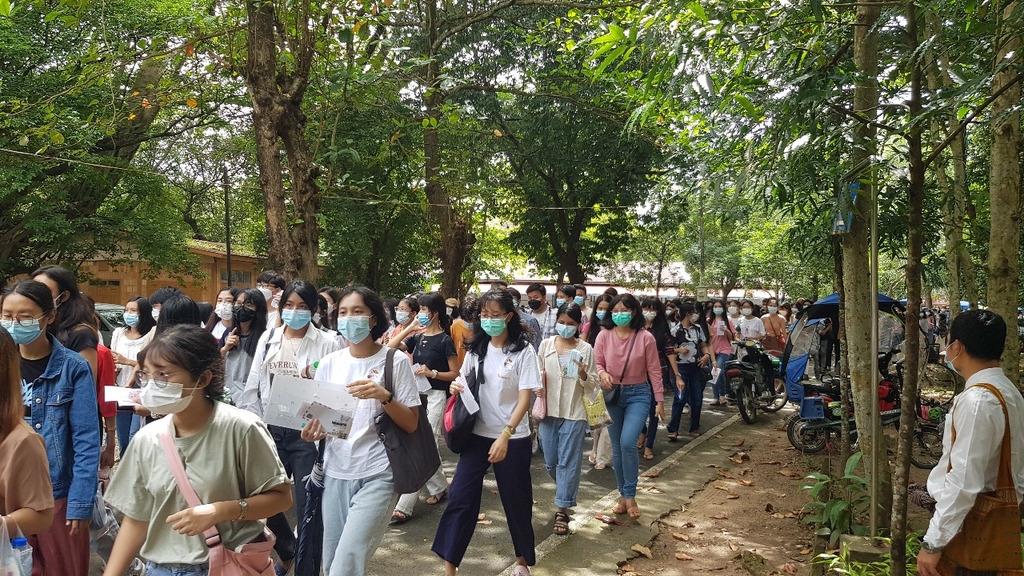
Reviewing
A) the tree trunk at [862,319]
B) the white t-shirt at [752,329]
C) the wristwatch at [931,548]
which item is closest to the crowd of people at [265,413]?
the tree trunk at [862,319]

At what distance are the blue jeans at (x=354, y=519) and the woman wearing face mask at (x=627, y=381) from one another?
2701mm

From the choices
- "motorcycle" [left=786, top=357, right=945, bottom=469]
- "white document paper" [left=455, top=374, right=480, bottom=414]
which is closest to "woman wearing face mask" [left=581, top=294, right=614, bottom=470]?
"motorcycle" [left=786, top=357, right=945, bottom=469]

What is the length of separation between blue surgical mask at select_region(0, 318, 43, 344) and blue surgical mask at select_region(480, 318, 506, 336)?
8.05 feet

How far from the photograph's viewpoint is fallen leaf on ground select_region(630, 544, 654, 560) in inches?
203

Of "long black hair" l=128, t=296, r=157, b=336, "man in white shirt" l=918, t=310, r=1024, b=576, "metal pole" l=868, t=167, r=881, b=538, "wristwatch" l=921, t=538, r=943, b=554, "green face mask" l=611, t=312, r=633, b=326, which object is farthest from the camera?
"green face mask" l=611, t=312, r=633, b=326

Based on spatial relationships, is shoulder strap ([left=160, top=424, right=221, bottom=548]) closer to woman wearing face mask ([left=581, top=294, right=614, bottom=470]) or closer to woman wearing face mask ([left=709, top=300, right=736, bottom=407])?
woman wearing face mask ([left=581, top=294, right=614, bottom=470])

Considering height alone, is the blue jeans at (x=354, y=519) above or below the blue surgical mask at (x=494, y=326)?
below

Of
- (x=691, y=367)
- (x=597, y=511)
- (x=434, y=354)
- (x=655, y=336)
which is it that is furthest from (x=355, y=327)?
(x=691, y=367)

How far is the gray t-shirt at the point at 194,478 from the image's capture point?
2.44 meters

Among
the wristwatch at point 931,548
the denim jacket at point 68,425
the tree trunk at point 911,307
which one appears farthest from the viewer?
the tree trunk at point 911,307

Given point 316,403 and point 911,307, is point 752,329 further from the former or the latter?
point 316,403

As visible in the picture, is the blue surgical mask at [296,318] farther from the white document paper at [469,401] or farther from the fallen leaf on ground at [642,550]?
the fallen leaf on ground at [642,550]

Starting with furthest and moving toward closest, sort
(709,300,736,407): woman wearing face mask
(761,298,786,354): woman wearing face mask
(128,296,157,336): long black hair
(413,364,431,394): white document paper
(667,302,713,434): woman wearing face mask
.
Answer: (761,298,786,354): woman wearing face mask < (709,300,736,407): woman wearing face mask < (667,302,713,434): woman wearing face mask < (128,296,157,336): long black hair < (413,364,431,394): white document paper

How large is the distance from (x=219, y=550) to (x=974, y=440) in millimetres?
2843
